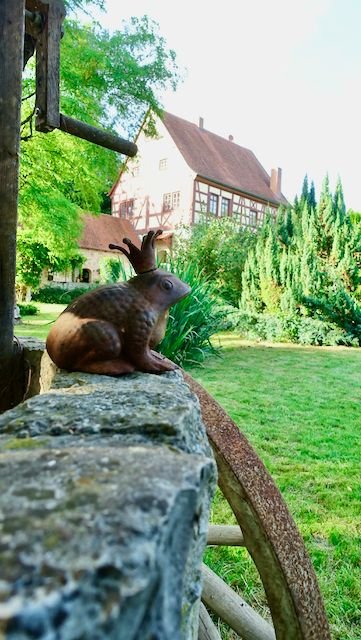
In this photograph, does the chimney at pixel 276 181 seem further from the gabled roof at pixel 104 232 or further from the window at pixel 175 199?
the gabled roof at pixel 104 232

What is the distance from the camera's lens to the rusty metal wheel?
1240 millimetres

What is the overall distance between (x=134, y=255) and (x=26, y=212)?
8231 mm

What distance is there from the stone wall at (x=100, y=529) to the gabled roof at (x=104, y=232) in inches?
947

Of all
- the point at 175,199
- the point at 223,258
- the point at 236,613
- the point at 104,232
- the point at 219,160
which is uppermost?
the point at 219,160

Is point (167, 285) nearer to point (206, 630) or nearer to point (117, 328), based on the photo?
point (117, 328)

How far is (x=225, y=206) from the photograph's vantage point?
2227cm

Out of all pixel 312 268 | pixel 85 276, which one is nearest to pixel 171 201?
pixel 85 276

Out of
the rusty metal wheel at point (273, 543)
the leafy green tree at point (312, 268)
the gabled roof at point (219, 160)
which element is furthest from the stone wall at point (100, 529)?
the gabled roof at point (219, 160)

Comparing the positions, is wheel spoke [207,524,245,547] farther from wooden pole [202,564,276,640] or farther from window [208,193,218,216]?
window [208,193,218,216]

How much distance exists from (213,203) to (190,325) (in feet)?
53.5

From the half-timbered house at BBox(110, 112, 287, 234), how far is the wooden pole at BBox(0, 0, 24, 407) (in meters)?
18.4

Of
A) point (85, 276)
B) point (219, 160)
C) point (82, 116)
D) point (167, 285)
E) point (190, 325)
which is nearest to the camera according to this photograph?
point (167, 285)

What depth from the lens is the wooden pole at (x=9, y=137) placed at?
153cm

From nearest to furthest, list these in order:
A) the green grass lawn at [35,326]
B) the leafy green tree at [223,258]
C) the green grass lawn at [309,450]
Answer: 1. the green grass lawn at [309,450]
2. the green grass lawn at [35,326]
3. the leafy green tree at [223,258]
